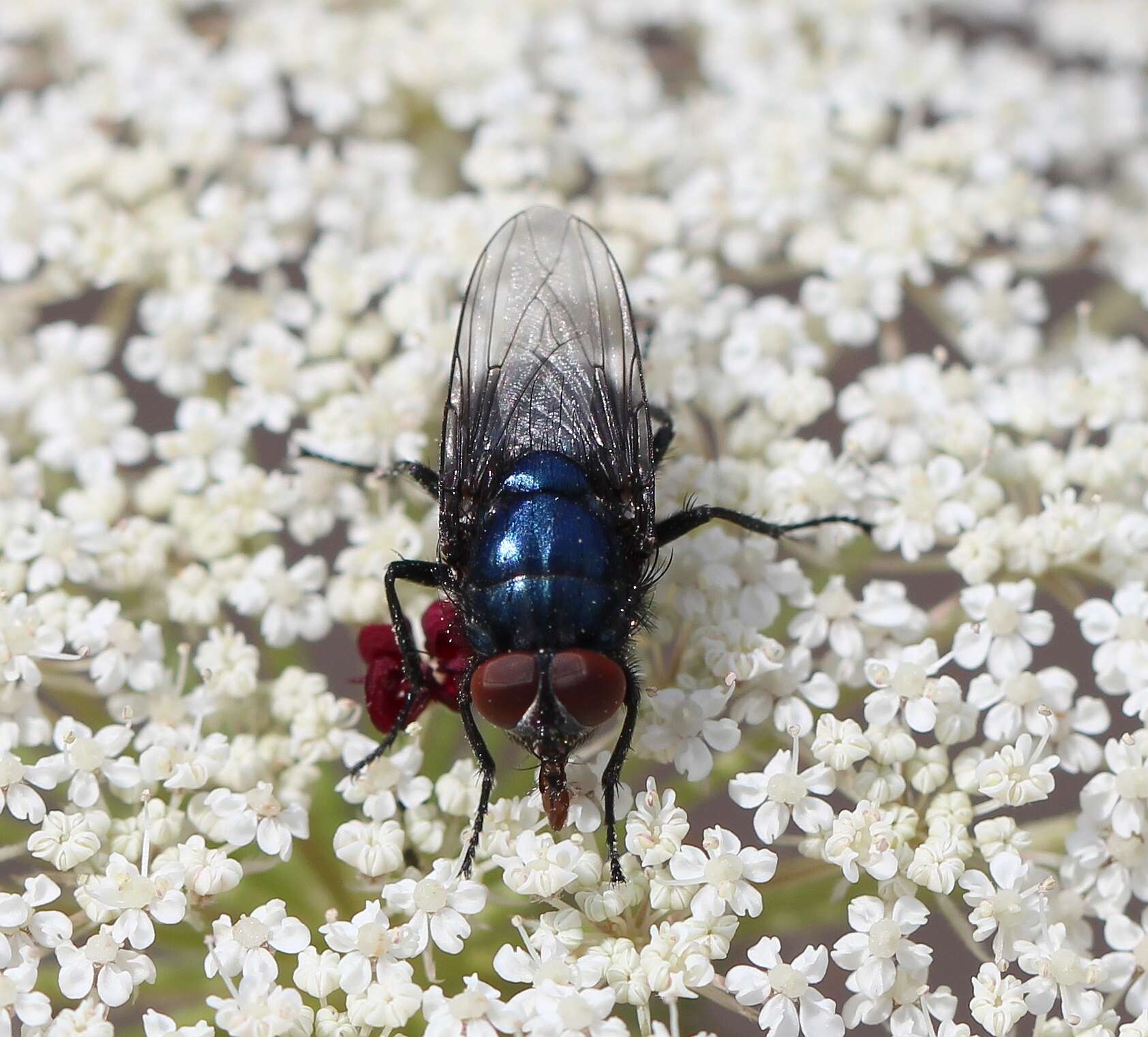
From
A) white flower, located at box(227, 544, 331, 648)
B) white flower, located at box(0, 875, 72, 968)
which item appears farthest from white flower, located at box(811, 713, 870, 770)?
white flower, located at box(0, 875, 72, 968)

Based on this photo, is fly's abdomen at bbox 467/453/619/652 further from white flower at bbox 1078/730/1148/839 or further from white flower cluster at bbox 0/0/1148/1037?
white flower at bbox 1078/730/1148/839

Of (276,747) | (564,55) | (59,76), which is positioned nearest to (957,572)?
(276,747)

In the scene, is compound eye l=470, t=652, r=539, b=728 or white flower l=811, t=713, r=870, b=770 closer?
compound eye l=470, t=652, r=539, b=728

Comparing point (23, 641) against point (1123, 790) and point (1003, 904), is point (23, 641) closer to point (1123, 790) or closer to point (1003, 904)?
point (1003, 904)

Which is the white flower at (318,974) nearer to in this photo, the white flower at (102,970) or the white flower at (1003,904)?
the white flower at (102,970)

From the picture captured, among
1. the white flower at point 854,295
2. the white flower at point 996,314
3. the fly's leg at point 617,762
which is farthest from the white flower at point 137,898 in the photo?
the white flower at point 996,314

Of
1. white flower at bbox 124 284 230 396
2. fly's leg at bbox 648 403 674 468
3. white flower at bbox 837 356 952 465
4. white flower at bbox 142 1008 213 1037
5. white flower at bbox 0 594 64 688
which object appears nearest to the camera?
white flower at bbox 142 1008 213 1037

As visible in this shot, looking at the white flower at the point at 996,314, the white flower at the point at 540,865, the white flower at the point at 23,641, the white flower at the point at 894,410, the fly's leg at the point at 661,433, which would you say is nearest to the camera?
the white flower at the point at 540,865
